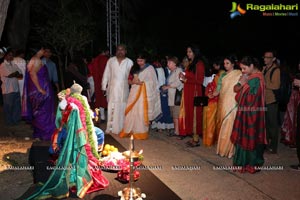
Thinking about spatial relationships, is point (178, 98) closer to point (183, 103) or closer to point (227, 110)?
point (183, 103)

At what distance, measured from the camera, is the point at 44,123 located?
794 centimetres

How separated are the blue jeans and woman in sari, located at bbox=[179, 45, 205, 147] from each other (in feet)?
16.1

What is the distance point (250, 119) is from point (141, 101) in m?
3.23

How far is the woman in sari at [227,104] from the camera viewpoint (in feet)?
22.1

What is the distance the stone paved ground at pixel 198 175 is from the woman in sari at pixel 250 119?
0.29 meters

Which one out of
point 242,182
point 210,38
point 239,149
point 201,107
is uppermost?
point 210,38

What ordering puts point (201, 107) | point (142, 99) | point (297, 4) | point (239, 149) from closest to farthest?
point (239, 149) → point (201, 107) → point (142, 99) → point (297, 4)

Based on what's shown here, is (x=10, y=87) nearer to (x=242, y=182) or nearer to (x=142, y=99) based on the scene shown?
(x=142, y=99)

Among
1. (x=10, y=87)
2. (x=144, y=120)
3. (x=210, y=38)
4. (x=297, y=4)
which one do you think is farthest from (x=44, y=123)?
(x=210, y=38)

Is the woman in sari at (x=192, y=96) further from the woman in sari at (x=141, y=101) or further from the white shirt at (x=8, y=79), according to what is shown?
the white shirt at (x=8, y=79)

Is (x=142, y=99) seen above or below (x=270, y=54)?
below

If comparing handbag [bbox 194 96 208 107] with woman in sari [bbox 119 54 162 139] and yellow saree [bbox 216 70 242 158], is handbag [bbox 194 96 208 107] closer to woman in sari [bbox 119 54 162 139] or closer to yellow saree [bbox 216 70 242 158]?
yellow saree [bbox 216 70 242 158]

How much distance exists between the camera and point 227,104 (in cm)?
678

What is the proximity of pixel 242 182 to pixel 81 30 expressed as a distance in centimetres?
1960
